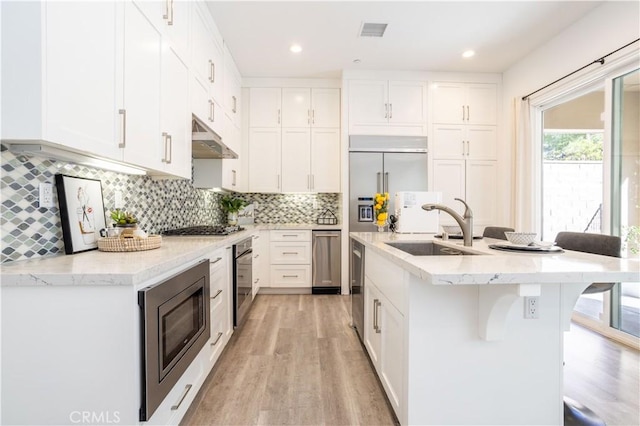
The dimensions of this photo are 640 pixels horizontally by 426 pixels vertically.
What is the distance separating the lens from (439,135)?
4.18 m

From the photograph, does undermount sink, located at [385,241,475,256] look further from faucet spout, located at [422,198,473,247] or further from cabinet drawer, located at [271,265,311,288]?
cabinet drawer, located at [271,265,311,288]

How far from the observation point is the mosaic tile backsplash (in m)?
1.25

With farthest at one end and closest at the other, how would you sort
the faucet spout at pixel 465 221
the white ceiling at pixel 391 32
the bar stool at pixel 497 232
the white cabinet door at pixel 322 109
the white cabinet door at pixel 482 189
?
the white cabinet door at pixel 322 109, the white cabinet door at pixel 482 189, the white ceiling at pixel 391 32, the bar stool at pixel 497 232, the faucet spout at pixel 465 221

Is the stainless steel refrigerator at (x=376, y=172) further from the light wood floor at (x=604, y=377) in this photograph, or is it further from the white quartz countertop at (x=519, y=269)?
the white quartz countertop at (x=519, y=269)

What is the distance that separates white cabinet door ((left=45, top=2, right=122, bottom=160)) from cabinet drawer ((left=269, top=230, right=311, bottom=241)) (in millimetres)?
2657

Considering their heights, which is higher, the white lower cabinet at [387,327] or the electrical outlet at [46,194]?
the electrical outlet at [46,194]

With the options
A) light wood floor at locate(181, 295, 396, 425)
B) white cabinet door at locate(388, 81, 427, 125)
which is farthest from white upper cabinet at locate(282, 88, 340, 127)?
light wood floor at locate(181, 295, 396, 425)

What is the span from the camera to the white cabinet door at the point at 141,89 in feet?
4.99

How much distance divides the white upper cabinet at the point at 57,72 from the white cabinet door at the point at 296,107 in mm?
3016

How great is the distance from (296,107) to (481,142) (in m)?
2.58

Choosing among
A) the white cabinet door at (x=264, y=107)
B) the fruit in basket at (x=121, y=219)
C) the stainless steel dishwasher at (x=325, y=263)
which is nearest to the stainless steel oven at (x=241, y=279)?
the fruit in basket at (x=121, y=219)

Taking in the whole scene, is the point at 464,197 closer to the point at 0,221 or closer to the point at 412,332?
the point at 412,332

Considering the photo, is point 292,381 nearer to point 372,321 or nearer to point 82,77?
point 372,321

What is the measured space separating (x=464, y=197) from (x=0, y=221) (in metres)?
4.42
